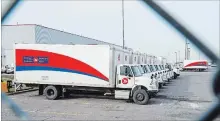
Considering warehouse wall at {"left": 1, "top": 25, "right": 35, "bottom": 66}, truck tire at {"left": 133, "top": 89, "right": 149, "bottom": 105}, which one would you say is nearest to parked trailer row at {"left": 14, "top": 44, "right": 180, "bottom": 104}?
truck tire at {"left": 133, "top": 89, "right": 149, "bottom": 105}

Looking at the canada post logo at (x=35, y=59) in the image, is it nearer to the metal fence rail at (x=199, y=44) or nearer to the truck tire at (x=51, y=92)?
the truck tire at (x=51, y=92)

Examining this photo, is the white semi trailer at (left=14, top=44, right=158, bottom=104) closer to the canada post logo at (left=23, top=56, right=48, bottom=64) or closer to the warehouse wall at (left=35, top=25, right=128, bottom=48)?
the canada post logo at (left=23, top=56, right=48, bottom=64)

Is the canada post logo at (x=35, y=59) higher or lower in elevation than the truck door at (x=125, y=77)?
higher

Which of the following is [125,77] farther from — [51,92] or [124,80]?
[51,92]

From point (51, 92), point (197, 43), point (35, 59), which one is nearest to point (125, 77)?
point (51, 92)

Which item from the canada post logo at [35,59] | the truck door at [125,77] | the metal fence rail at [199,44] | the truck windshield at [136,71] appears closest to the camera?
the metal fence rail at [199,44]

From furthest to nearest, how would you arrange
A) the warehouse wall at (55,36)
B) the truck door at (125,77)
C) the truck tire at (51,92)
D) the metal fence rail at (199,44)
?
1. the warehouse wall at (55,36)
2. the truck tire at (51,92)
3. the truck door at (125,77)
4. the metal fence rail at (199,44)

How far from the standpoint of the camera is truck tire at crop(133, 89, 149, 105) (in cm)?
1338

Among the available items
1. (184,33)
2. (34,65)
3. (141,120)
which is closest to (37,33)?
(34,65)

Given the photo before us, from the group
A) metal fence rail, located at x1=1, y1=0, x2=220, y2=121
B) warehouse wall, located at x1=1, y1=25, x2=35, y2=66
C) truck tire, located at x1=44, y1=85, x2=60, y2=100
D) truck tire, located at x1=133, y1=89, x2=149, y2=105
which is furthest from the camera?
warehouse wall, located at x1=1, y1=25, x2=35, y2=66

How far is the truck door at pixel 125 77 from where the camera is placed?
45.7ft

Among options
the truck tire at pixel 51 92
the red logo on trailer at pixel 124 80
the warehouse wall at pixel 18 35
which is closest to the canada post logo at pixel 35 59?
the truck tire at pixel 51 92

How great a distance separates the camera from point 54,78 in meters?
15.0

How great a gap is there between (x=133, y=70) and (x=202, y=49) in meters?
12.8
